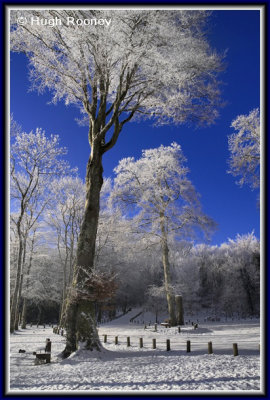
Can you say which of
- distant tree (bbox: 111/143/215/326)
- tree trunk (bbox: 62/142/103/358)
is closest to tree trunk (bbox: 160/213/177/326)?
distant tree (bbox: 111/143/215/326)

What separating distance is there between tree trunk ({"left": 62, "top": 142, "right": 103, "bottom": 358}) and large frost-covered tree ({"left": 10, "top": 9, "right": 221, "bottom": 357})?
3 cm

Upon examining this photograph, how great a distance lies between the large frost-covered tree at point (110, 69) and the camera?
895 cm

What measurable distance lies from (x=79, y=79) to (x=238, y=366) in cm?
1123

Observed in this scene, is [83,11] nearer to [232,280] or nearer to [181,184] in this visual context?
[181,184]

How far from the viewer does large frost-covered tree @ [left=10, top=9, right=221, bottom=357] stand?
8945mm

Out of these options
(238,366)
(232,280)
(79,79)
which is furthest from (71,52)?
(232,280)

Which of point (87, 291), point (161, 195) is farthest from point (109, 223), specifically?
point (87, 291)

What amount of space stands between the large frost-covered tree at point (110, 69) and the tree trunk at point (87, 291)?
30mm

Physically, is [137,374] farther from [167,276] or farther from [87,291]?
[167,276]

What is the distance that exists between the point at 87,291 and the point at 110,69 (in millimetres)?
7930

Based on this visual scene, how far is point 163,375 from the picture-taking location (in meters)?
6.30

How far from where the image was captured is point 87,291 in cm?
934

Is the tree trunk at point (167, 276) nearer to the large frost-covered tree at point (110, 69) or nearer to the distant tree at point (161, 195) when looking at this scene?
the distant tree at point (161, 195)

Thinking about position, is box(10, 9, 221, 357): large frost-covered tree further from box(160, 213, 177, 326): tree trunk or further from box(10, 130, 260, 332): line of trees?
box(160, 213, 177, 326): tree trunk
